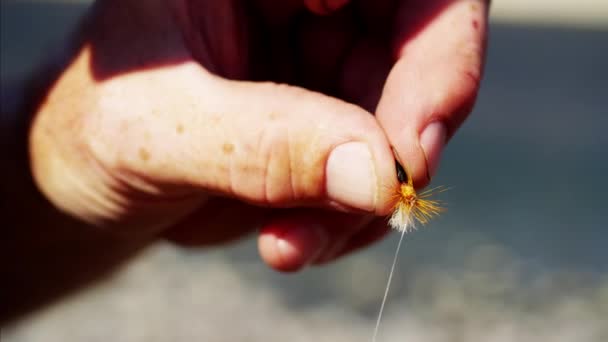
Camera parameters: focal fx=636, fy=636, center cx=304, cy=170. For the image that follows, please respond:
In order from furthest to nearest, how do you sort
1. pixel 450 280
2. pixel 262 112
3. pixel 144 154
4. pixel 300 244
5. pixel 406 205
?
pixel 450 280 → pixel 300 244 → pixel 144 154 → pixel 262 112 → pixel 406 205

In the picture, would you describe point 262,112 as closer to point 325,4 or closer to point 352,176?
point 352,176

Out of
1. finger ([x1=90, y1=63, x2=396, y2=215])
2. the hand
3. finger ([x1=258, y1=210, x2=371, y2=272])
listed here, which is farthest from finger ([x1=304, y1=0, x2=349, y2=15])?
finger ([x1=258, y1=210, x2=371, y2=272])

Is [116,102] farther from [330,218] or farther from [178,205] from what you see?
[330,218]

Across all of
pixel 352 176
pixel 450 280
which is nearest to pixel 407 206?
pixel 352 176

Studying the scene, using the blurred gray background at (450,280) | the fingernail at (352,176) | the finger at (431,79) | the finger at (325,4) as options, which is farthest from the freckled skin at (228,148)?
the blurred gray background at (450,280)

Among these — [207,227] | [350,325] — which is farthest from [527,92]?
[207,227]

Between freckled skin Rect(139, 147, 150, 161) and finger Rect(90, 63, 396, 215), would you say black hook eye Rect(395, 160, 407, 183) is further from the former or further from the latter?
freckled skin Rect(139, 147, 150, 161)
